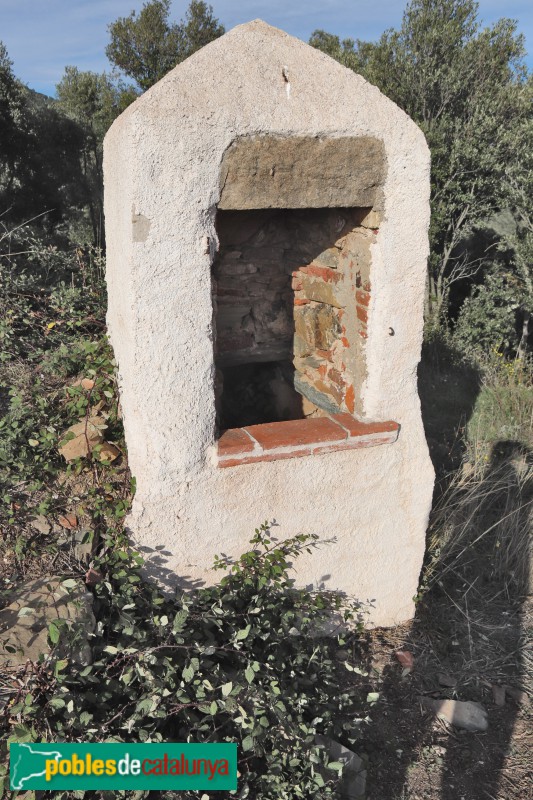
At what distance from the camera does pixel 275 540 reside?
2.81 meters

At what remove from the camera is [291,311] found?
3.99m

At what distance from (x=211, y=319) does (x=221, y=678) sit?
1.47 metres

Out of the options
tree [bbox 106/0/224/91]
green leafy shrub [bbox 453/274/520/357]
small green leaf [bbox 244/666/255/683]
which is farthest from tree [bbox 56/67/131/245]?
small green leaf [bbox 244/666/255/683]

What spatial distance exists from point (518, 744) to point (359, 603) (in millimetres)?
938

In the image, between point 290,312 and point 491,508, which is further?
point 491,508

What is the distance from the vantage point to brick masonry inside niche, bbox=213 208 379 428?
2.96 m

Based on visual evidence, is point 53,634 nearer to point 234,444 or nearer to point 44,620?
Result: point 44,620

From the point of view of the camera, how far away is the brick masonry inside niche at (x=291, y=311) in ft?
9.70

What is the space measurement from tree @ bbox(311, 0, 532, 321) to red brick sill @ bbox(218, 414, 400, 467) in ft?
19.9

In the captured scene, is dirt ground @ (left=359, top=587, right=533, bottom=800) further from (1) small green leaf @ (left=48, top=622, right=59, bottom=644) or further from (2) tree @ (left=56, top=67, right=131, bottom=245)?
(2) tree @ (left=56, top=67, right=131, bottom=245)

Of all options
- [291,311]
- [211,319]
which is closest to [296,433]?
[211,319]

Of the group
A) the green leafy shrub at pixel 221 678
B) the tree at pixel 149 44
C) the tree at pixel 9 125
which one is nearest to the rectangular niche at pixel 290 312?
the green leafy shrub at pixel 221 678

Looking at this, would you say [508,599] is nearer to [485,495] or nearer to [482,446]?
[485,495]

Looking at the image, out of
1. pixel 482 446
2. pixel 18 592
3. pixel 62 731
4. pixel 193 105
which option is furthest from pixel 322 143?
pixel 482 446
